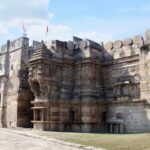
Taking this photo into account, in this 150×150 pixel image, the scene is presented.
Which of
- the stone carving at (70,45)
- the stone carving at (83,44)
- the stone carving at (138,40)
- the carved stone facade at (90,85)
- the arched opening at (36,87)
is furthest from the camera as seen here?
the stone carving at (70,45)

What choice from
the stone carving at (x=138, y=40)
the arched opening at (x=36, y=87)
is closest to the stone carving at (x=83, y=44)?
the stone carving at (x=138, y=40)

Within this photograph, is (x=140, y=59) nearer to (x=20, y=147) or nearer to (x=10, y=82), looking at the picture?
(x=20, y=147)

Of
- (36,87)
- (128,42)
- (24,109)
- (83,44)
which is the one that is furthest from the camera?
(24,109)

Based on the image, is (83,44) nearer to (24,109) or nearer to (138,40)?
(138,40)

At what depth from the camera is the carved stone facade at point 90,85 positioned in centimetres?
2162

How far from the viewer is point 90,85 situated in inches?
939

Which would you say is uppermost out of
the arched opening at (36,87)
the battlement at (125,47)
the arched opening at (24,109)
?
the battlement at (125,47)

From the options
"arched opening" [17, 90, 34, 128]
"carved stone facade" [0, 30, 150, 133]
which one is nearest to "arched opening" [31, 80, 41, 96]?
"carved stone facade" [0, 30, 150, 133]

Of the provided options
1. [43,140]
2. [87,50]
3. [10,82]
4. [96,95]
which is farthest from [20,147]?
[10,82]

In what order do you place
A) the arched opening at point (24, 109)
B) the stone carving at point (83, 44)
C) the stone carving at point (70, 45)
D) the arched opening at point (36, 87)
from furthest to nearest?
the arched opening at point (24, 109) → the stone carving at point (70, 45) → the stone carving at point (83, 44) → the arched opening at point (36, 87)

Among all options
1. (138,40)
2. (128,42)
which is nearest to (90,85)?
(128,42)

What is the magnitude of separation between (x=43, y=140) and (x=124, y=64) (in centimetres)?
1022

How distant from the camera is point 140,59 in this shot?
21609mm

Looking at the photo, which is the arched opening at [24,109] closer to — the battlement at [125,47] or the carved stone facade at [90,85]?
the carved stone facade at [90,85]
